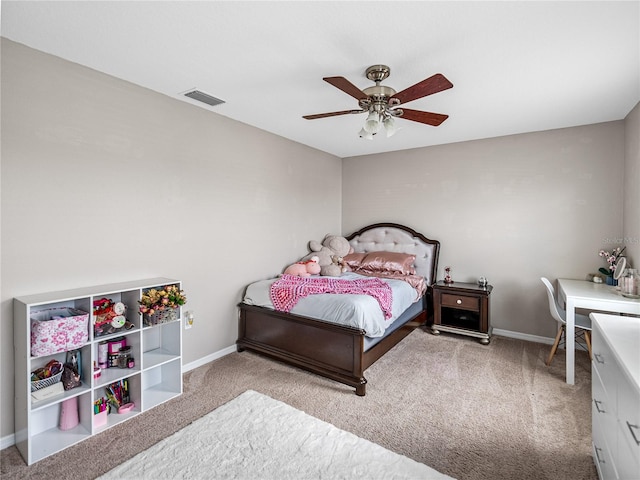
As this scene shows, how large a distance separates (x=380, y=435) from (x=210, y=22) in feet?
8.87

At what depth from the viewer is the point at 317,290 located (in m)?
3.18

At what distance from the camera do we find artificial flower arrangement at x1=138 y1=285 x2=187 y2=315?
2.46 m

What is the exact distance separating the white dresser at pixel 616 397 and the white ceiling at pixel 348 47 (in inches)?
63.4

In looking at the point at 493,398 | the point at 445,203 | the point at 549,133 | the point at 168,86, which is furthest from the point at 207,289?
the point at 549,133

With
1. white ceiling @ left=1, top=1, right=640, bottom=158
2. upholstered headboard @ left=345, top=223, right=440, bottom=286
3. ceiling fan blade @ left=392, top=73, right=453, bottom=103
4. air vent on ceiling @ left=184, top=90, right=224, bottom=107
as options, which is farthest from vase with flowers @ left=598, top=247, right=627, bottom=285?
air vent on ceiling @ left=184, top=90, right=224, bottom=107

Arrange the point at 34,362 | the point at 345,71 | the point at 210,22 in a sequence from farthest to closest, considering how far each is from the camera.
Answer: the point at 345,71 < the point at 34,362 < the point at 210,22

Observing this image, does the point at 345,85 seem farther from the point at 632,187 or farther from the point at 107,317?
the point at 632,187

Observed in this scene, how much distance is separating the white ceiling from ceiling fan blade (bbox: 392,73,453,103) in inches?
9.5

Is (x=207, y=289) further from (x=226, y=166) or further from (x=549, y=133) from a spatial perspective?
(x=549, y=133)

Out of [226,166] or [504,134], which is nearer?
[226,166]

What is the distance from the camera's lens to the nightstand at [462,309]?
3812 millimetres

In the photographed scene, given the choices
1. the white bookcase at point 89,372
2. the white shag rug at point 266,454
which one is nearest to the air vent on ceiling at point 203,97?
the white bookcase at point 89,372

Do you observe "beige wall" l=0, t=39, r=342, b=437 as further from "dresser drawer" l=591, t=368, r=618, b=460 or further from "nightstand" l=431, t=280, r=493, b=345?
"dresser drawer" l=591, t=368, r=618, b=460

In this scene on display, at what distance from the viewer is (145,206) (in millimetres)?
2756
